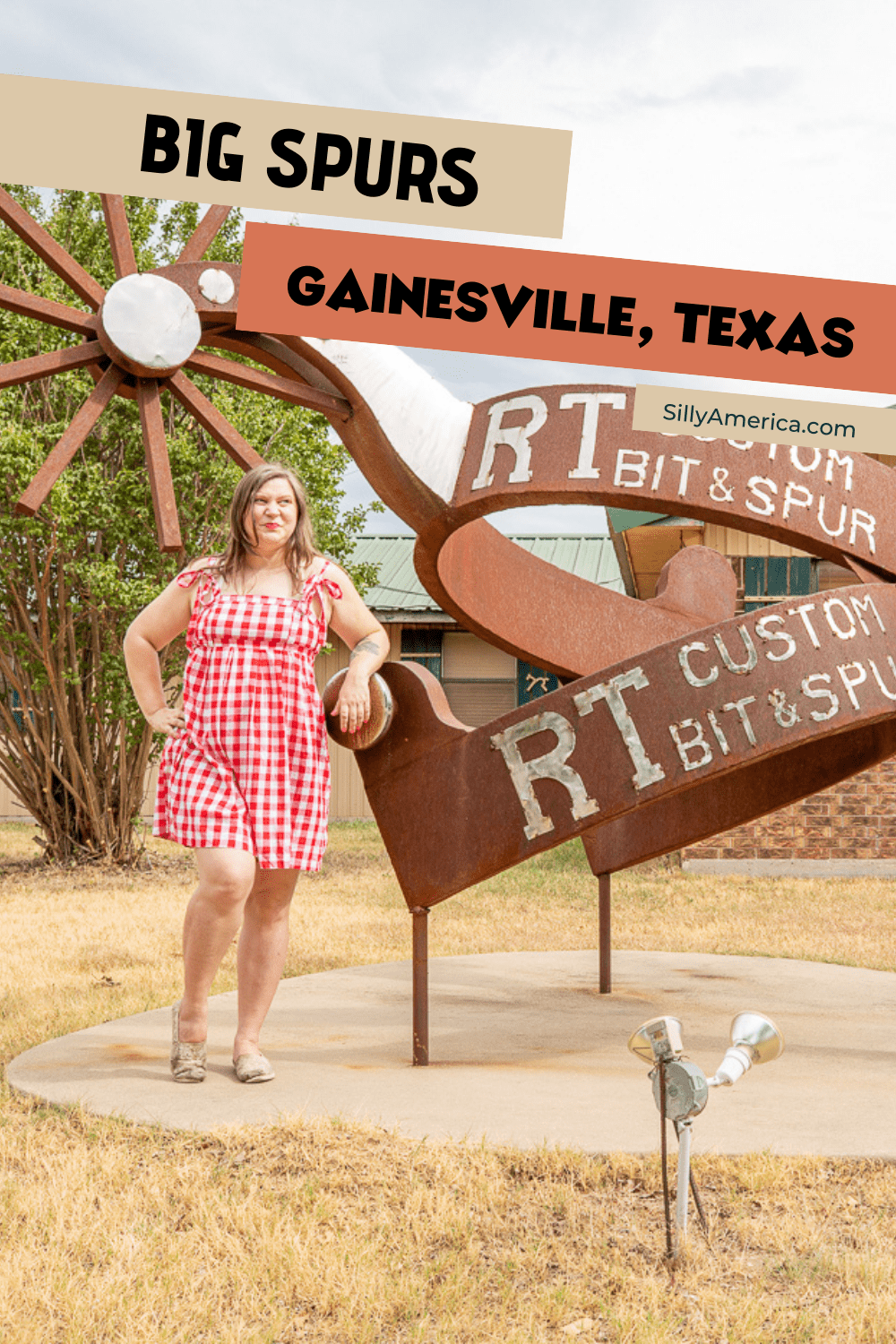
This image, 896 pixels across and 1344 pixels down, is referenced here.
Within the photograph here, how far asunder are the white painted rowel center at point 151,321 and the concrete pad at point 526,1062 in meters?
2.34

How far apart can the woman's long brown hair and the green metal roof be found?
47.4 ft

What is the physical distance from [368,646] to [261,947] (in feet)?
3.23

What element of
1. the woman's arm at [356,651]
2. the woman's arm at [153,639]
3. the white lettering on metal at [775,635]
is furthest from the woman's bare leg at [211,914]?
the white lettering on metal at [775,635]

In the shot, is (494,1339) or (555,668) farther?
(555,668)

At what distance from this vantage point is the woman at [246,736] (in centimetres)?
355

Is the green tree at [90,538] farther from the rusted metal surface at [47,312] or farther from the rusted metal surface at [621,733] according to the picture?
the rusted metal surface at [621,733]

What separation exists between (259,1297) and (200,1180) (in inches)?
23.0

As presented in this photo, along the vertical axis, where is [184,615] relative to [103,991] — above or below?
above

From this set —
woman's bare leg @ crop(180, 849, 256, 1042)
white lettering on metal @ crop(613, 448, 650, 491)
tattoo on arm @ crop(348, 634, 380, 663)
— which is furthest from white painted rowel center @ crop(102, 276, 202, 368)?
woman's bare leg @ crop(180, 849, 256, 1042)

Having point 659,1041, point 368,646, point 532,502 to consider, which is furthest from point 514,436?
point 659,1041

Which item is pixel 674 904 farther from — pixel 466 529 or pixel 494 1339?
pixel 494 1339

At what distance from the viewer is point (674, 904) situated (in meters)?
9.38

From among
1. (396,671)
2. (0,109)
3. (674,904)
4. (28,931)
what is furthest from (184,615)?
(674,904)

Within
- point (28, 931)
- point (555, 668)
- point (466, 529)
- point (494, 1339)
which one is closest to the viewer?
point (494, 1339)
